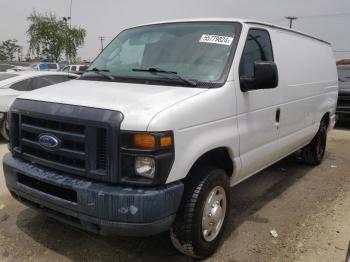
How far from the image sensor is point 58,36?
148ft

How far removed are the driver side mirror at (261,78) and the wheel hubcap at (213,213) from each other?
1.03 metres

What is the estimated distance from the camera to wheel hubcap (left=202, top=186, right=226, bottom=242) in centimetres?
350

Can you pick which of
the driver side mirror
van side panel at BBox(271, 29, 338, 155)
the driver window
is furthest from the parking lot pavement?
the driver window

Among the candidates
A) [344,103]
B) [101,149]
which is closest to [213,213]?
[101,149]

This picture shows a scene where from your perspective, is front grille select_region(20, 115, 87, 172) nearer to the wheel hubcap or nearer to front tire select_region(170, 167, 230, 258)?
front tire select_region(170, 167, 230, 258)

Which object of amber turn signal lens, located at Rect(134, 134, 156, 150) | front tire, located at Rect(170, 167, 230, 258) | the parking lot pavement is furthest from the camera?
the parking lot pavement

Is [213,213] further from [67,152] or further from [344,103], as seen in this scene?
[344,103]

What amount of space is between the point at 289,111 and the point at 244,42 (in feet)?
4.40

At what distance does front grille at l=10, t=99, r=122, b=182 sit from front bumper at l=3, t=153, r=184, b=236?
97 millimetres

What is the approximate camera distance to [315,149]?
6.69 metres

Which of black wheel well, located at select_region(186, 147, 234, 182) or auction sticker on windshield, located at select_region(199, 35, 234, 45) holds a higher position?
auction sticker on windshield, located at select_region(199, 35, 234, 45)

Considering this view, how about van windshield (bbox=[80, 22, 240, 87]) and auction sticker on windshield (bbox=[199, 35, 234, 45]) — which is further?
auction sticker on windshield (bbox=[199, 35, 234, 45])

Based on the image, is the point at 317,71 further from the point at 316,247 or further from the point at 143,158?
the point at 143,158

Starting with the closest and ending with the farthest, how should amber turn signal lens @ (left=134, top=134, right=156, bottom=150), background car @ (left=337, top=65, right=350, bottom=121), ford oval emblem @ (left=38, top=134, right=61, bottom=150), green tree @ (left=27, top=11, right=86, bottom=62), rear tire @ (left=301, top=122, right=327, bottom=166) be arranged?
amber turn signal lens @ (left=134, top=134, right=156, bottom=150)
ford oval emblem @ (left=38, top=134, right=61, bottom=150)
rear tire @ (left=301, top=122, right=327, bottom=166)
background car @ (left=337, top=65, right=350, bottom=121)
green tree @ (left=27, top=11, right=86, bottom=62)
